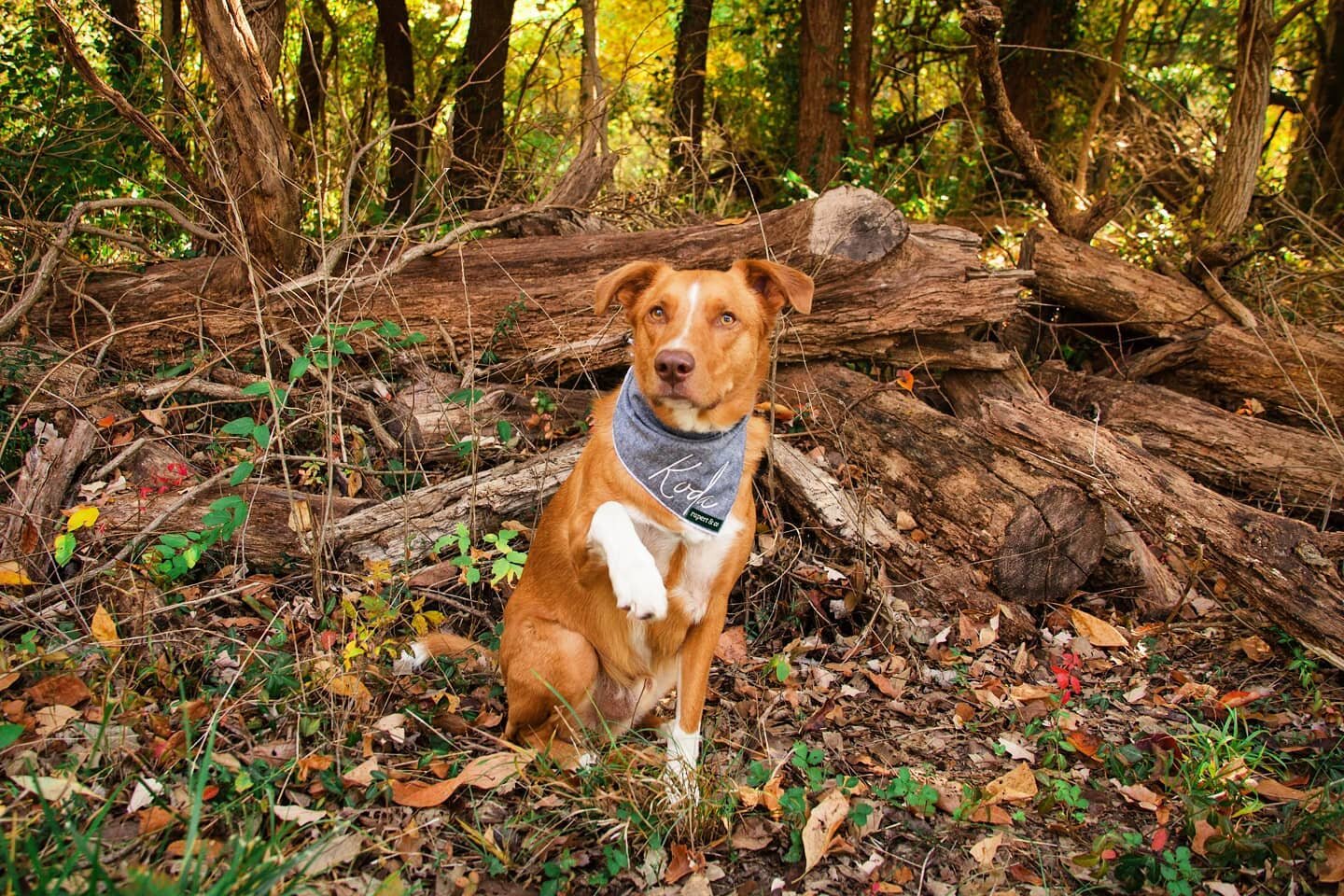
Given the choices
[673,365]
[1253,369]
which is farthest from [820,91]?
[673,365]

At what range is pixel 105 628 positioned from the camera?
3.98 metres

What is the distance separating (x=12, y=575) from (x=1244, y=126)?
8.66 meters

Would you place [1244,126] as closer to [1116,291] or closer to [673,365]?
[1116,291]

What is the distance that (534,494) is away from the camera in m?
5.22

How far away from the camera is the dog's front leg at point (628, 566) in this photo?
3189mm

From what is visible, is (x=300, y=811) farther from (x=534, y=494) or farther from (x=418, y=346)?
(x=418, y=346)

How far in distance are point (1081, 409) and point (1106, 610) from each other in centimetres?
178

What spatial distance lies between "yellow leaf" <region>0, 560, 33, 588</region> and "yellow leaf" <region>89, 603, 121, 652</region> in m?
0.42

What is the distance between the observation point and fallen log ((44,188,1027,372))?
231 inches

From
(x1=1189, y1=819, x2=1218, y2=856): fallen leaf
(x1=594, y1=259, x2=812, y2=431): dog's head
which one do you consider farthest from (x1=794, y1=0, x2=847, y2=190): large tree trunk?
(x1=1189, y1=819, x2=1218, y2=856): fallen leaf

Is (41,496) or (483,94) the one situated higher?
(483,94)

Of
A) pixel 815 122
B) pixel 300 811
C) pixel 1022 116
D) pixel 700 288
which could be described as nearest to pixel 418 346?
pixel 700 288

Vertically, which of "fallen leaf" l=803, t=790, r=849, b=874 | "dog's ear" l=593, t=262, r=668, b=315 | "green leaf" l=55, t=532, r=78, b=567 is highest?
"dog's ear" l=593, t=262, r=668, b=315

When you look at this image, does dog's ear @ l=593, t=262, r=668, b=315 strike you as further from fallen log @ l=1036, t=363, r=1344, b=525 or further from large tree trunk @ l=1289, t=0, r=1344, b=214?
large tree trunk @ l=1289, t=0, r=1344, b=214
